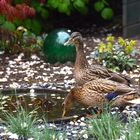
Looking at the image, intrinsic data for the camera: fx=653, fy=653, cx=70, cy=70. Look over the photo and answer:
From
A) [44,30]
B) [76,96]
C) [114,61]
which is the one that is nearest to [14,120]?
[76,96]

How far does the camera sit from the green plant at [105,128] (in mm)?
5051

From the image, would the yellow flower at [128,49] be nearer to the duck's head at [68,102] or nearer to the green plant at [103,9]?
the green plant at [103,9]

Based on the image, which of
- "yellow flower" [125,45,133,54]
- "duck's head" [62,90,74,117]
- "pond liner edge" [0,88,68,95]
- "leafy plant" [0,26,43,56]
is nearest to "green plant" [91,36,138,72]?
"yellow flower" [125,45,133,54]

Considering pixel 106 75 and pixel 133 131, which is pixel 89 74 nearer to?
pixel 106 75

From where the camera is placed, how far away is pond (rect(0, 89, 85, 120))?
6258mm

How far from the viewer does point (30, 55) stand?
9.13m

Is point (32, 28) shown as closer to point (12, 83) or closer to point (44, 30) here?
point (44, 30)

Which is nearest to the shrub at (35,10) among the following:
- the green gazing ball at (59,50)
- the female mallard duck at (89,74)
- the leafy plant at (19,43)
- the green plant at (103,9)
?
the green plant at (103,9)

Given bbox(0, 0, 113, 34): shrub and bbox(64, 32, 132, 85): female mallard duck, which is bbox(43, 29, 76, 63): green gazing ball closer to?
bbox(0, 0, 113, 34): shrub

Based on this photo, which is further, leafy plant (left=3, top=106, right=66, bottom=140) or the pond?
the pond

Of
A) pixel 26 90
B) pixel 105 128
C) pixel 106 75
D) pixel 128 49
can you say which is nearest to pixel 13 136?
pixel 105 128

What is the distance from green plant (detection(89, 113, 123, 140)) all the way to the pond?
900 millimetres

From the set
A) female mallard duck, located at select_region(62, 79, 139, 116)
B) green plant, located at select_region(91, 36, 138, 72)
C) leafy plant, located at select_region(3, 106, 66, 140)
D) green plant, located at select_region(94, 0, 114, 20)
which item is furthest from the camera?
green plant, located at select_region(94, 0, 114, 20)

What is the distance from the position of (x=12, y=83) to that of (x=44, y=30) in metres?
3.42
